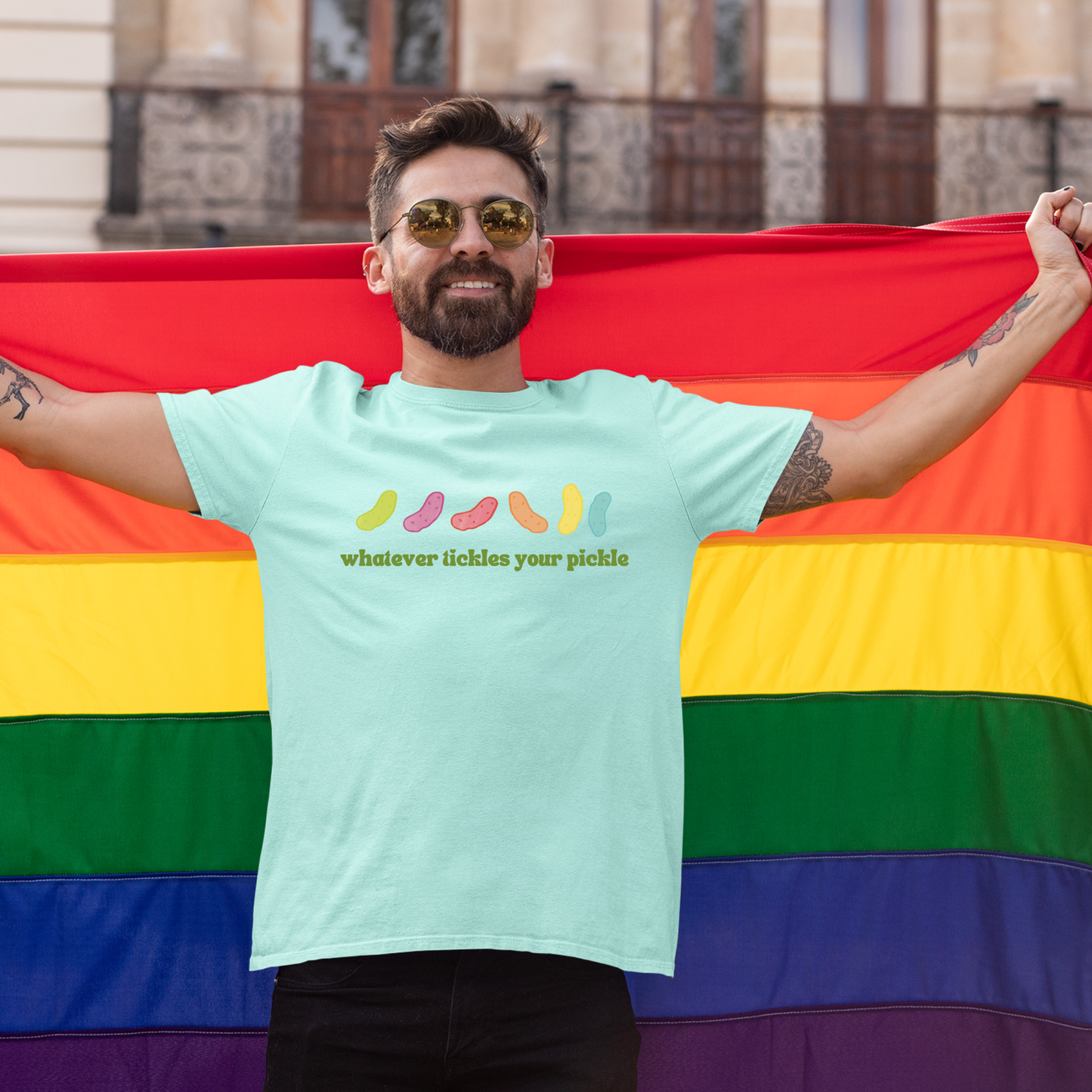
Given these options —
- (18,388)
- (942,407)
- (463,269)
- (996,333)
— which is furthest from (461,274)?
(996,333)

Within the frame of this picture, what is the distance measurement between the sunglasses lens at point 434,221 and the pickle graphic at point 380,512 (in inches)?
21.7

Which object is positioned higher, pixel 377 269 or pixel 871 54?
pixel 871 54

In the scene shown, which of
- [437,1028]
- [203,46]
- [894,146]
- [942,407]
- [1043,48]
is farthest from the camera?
[894,146]

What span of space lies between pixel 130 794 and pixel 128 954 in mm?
369

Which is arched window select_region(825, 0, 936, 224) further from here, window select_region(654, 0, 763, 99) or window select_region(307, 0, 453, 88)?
window select_region(307, 0, 453, 88)

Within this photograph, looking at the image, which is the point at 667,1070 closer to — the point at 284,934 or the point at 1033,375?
the point at 284,934

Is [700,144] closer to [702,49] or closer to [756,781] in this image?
[702,49]

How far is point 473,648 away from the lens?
200 cm

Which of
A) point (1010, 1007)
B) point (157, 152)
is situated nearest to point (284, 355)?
point (1010, 1007)

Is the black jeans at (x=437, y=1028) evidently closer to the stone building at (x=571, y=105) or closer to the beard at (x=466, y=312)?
the beard at (x=466, y=312)

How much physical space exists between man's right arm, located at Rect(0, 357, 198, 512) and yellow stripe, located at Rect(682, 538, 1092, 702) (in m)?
1.31

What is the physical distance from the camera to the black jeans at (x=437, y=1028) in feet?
6.36

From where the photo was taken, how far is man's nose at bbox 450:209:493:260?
2.28 meters

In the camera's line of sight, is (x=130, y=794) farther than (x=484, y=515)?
Yes
